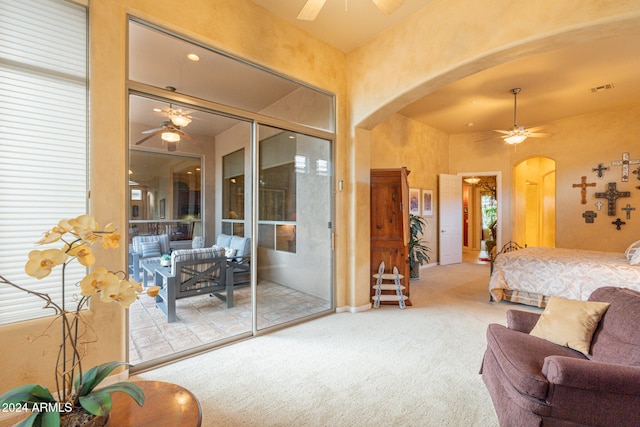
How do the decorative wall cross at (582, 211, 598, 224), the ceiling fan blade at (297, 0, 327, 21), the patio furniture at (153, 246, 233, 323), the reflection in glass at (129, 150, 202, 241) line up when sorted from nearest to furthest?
1. the ceiling fan blade at (297, 0, 327, 21)
2. the reflection in glass at (129, 150, 202, 241)
3. the patio furniture at (153, 246, 233, 323)
4. the decorative wall cross at (582, 211, 598, 224)

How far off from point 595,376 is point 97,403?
7.21ft

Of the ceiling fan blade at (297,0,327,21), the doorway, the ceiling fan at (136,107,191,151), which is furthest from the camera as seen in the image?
the doorway

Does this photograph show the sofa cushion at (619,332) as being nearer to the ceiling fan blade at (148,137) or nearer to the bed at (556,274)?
the bed at (556,274)

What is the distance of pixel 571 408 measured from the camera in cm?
149

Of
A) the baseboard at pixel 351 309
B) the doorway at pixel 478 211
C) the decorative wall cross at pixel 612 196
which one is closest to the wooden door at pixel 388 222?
the baseboard at pixel 351 309

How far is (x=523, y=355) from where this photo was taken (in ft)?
5.95

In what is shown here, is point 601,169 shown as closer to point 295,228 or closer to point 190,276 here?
point 295,228

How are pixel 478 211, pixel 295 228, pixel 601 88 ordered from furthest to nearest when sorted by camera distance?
pixel 478 211 < pixel 601 88 < pixel 295 228

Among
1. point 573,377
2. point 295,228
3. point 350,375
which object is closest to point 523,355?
point 573,377

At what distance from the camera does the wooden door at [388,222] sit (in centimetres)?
432

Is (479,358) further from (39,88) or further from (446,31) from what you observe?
(39,88)

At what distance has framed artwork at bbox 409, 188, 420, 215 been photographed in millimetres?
6832

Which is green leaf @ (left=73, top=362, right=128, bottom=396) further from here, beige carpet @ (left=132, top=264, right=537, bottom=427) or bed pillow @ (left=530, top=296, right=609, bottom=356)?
bed pillow @ (left=530, top=296, right=609, bottom=356)

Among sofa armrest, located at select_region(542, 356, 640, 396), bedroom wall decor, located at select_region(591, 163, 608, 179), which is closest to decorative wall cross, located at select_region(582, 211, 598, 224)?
bedroom wall decor, located at select_region(591, 163, 608, 179)
